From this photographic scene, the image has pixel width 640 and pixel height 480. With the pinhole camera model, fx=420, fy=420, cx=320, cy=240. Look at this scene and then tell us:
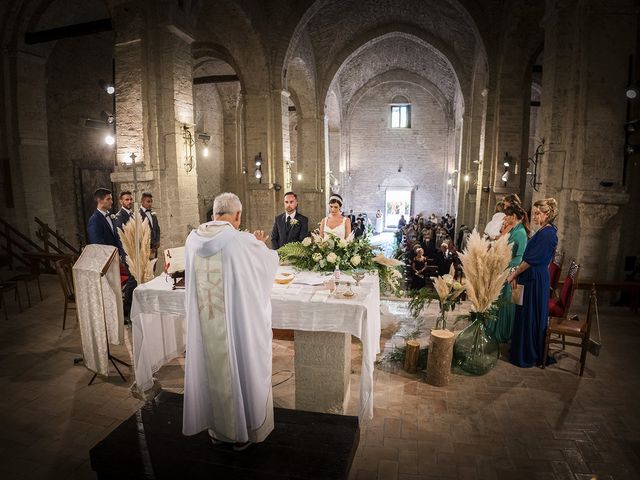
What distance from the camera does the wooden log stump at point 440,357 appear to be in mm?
4586

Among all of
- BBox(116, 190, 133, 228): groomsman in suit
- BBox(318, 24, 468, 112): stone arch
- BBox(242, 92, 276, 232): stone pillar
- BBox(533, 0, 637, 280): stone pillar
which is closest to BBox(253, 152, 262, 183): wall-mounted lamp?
BBox(242, 92, 276, 232): stone pillar

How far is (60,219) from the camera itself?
526 inches

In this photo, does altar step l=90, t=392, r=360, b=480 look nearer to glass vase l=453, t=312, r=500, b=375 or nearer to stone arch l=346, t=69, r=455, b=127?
glass vase l=453, t=312, r=500, b=375

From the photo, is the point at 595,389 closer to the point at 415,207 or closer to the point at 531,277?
the point at 531,277

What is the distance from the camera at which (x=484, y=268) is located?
458 cm

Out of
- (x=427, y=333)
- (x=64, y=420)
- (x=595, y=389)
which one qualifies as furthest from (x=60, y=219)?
(x=595, y=389)

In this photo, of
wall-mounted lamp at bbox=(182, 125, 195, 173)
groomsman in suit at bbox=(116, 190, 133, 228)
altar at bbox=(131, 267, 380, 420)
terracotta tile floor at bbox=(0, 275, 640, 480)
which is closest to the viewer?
terracotta tile floor at bbox=(0, 275, 640, 480)

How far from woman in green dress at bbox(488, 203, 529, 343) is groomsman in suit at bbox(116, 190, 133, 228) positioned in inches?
233

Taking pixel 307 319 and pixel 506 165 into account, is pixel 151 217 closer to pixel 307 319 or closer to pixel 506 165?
pixel 307 319

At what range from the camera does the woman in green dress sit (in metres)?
A: 5.59

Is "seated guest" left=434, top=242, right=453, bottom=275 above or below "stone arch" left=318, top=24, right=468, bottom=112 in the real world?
below

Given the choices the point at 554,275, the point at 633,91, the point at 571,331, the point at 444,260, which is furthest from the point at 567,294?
the point at 444,260

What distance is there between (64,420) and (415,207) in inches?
896

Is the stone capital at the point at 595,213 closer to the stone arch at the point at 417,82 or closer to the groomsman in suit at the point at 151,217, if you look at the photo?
the groomsman in suit at the point at 151,217
